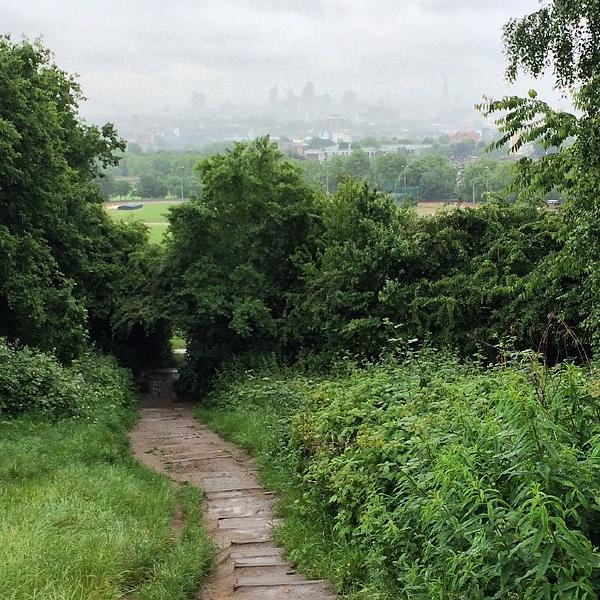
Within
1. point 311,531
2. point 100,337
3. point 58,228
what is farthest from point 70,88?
point 311,531

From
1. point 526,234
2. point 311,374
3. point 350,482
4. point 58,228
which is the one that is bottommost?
point 311,374

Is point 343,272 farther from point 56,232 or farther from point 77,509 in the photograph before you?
point 77,509

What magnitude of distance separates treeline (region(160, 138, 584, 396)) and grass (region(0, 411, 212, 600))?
6063 mm

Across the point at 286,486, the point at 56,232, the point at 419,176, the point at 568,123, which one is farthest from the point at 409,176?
the point at 286,486

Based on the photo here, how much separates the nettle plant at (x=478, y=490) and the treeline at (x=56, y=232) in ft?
33.3

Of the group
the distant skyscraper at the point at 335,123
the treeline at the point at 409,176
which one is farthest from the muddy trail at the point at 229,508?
the distant skyscraper at the point at 335,123

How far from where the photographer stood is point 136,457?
9836mm

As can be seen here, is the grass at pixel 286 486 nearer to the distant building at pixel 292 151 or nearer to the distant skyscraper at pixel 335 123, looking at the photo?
the distant building at pixel 292 151

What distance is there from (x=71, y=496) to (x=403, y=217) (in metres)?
12.6

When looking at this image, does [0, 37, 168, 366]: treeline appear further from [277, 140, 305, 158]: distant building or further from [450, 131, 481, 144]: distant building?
[450, 131, 481, 144]: distant building

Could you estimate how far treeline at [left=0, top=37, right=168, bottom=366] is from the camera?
14008 mm

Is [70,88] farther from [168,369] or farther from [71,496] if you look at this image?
[71,496]

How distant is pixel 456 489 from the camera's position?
3725mm

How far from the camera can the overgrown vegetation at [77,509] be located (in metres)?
4.61
